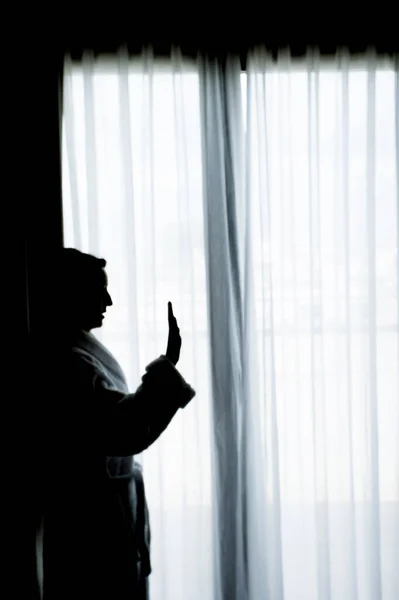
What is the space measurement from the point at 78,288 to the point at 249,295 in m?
0.80

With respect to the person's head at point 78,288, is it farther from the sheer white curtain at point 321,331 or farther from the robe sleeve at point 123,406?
the sheer white curtain at point 321,331

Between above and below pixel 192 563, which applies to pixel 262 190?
above

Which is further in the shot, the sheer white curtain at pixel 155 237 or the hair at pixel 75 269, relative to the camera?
the sheer white curtain at pixel 155 237

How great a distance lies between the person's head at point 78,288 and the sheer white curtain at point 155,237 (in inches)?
24.0

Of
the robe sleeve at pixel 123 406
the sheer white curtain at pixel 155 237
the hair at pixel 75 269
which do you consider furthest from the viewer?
the sheer white curtain at pixel 155 237

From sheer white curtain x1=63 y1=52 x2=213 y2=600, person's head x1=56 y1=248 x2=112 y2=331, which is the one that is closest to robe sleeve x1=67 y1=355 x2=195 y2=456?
person's head x1=56 y1=248 x2=112 y2=331

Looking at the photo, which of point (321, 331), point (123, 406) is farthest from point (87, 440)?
point (321, 331)

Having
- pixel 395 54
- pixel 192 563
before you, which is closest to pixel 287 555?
pixel 192 563

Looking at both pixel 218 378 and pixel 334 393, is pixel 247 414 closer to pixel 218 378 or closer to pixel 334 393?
pixel 218 378

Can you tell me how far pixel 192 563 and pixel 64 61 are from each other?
1716 millimetres

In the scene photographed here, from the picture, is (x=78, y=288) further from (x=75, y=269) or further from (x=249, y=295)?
(x=249, y=295)

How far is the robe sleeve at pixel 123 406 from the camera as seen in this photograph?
4.44ft

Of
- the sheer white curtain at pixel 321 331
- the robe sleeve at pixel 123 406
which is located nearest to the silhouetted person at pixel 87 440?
the robe sleeve at pixel 123 406

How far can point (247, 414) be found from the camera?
2.16 m
